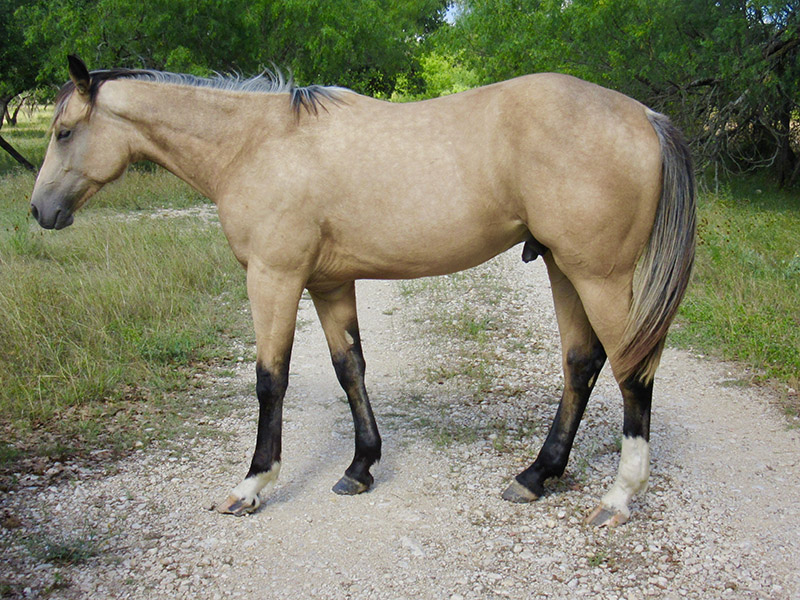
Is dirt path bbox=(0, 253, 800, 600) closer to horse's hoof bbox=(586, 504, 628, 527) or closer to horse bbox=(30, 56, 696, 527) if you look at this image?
horse's hoof bbox=(586, 504, 628, 527)

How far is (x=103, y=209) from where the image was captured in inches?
425

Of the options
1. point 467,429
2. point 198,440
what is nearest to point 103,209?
point 198,440

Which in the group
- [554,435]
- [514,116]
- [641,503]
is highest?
[514,116]

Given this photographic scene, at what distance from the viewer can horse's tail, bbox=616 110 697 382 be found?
2926mm

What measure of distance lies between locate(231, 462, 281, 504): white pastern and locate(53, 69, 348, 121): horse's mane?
1693mm

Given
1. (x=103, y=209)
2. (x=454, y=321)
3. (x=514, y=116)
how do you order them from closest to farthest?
(x=514, y=116) < (x=454, y=321) < (x=103, y=209)

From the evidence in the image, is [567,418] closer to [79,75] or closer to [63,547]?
[63,547]

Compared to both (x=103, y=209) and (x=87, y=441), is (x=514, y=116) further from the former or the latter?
(x=103, y=209)

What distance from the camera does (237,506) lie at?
323 centimetres

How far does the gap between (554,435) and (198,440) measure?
2014mm

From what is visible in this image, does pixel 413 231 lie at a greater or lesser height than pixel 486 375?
greater

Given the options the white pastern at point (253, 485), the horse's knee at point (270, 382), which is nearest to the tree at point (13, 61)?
the horse's knee at point (270, 382)

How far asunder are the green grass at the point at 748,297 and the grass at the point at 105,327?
373 cm

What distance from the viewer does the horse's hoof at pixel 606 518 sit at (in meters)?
3.07
